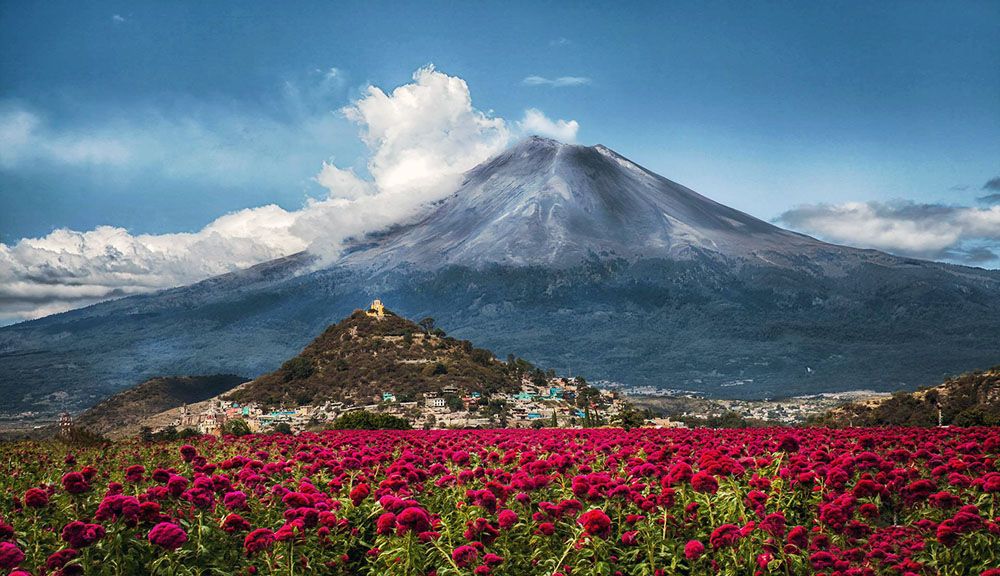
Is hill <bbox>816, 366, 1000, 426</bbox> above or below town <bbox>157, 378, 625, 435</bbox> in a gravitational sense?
above

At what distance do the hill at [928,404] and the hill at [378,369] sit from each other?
44808 mm

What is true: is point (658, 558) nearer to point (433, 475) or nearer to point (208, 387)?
point (433, 475)

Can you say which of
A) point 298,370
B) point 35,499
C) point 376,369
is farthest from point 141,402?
point 35,499

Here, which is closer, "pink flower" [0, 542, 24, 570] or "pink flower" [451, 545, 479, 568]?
"pink flower" [0, 542, 24, 570]

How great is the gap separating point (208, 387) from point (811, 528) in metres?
153

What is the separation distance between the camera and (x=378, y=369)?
95562 millimetres

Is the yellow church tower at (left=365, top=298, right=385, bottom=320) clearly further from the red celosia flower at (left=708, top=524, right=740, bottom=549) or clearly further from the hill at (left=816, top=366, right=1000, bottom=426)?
the red celosia flower at (left=708, top=524, right=740, bottom=549)

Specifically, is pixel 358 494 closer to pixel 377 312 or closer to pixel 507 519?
pixel 507 519

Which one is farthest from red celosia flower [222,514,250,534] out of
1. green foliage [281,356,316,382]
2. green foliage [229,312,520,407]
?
green foliage [281,356,316,382]

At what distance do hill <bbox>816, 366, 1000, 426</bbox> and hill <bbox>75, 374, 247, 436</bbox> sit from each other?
283 ft

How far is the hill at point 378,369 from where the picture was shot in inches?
3489

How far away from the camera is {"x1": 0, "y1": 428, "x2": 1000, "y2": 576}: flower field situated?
605 cm

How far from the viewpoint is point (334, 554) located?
23.5 feet

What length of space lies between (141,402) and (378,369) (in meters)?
50.6
